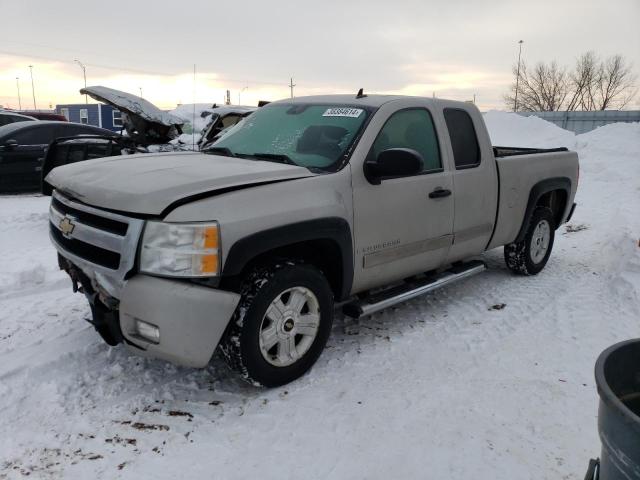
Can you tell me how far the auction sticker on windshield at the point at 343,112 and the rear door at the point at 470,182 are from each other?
3.20ft

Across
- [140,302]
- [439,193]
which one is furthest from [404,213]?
[140,302]

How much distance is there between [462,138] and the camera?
470 cm

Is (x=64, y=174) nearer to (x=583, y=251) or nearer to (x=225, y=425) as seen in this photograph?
(x=225, y=425)

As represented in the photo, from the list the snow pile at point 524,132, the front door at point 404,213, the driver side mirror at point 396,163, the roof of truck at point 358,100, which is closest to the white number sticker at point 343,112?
the roof of truck at point 358,100

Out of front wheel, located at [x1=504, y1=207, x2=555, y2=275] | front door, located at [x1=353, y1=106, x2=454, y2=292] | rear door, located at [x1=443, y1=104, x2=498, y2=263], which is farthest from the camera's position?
front wheel, located at [x1=504, y1=207, x2=555, y2=275]

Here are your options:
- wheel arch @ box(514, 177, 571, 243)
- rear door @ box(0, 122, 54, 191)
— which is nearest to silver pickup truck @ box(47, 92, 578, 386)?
wheel arch @ box(514, 177, 571, 243)

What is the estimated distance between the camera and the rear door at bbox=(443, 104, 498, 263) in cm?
451

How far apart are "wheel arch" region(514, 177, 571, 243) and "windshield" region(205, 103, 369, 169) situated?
249cm

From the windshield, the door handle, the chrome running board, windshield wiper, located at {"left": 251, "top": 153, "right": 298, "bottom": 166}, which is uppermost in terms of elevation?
the windshield

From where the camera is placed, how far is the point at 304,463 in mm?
2674

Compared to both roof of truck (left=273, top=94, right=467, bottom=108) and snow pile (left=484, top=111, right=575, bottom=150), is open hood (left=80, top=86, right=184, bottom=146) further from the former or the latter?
snow pile (left=484, top=111, right=575, bottom=150)

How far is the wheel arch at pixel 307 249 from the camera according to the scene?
294cm

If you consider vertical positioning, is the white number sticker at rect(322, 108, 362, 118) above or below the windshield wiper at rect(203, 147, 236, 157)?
above

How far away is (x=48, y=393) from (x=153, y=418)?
0.70 metres
